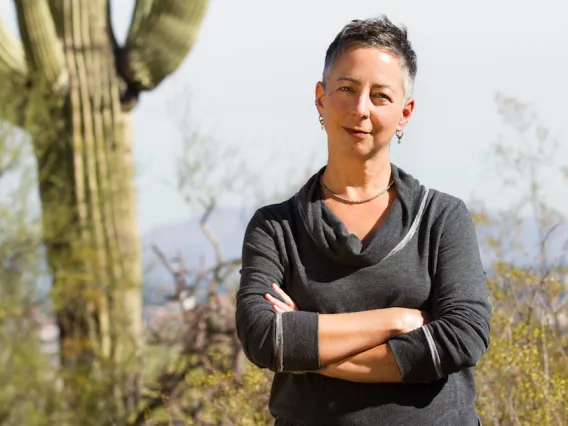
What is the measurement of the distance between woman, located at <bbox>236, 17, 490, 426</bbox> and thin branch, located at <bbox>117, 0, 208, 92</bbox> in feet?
15.8

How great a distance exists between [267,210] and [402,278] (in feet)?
1.05

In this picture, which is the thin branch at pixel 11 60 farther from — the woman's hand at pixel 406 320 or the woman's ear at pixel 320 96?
the woman's hand at pixel 406 320

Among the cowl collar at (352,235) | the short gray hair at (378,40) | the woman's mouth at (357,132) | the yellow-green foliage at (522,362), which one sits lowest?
the yellow-green foliage at (522,362)

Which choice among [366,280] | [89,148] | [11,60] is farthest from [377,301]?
[11,60]

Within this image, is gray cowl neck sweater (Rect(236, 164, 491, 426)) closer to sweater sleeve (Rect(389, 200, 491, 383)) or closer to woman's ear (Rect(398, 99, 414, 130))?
sweater sleeve (Rect(389, 200, 491, 383))

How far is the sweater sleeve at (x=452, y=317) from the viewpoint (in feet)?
6.05

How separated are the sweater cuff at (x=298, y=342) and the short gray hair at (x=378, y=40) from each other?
0.48 m

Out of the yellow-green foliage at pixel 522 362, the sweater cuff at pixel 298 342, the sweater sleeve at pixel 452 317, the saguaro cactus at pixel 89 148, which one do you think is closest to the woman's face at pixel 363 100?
the sweater sleeve at pixel 452 317

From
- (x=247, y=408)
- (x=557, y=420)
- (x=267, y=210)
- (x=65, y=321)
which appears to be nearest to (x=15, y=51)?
(x=65, y=321)

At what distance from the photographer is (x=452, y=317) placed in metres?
1.87

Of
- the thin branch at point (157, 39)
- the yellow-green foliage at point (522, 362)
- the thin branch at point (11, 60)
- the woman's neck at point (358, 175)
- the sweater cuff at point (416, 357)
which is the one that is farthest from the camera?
the thin branch at point (11, 60)

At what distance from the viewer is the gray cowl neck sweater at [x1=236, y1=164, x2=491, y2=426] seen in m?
1.86

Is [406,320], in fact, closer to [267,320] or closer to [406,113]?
[267,320]

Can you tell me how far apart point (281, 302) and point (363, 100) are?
414mm
